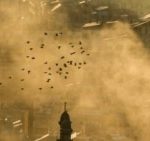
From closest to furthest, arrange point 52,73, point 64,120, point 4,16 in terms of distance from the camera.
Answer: point 64,120
point 4,16
point 52,73

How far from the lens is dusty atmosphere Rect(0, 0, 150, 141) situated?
194 ft

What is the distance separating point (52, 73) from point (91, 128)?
9.17 metres

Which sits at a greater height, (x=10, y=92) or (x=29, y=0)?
(x=29, y=0)

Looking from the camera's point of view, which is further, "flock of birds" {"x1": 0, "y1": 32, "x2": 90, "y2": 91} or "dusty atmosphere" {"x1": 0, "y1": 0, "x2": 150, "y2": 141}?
"flock of birds" {"x1": 0, "y1": 32, "x2": 90, "y2": 91}

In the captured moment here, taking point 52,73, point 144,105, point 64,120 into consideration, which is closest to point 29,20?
point 52,73

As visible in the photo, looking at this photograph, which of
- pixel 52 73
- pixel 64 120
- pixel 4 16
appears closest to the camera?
pixel 64 120

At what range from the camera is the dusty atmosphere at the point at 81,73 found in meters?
59.3

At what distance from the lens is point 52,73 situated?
208 ft

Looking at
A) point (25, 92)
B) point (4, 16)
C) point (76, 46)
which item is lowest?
point (25, 92)

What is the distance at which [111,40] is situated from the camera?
6081cm

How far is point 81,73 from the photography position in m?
62.3

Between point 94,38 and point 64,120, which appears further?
point 94,38

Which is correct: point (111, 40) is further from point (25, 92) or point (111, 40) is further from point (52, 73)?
point (25, 92)

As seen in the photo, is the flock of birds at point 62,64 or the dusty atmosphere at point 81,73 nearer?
the dusty atmosphere at point 81,73
